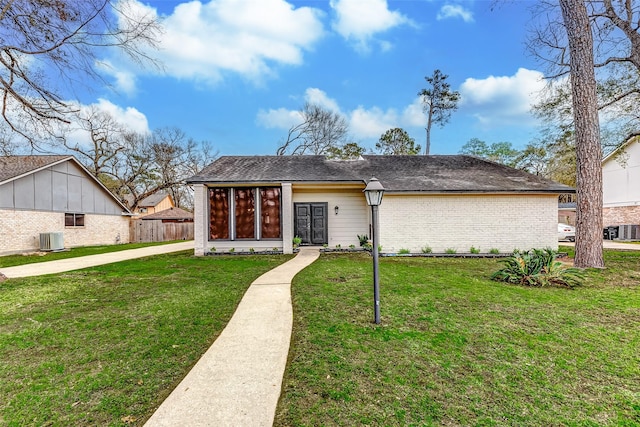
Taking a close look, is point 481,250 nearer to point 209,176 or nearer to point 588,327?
point 588,327

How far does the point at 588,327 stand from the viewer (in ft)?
12.4

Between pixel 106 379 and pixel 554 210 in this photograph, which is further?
pixel 554 210

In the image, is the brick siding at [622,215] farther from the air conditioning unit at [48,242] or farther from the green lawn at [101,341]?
the air conditioning unit at [48,242]

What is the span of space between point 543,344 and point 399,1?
11.3 metres

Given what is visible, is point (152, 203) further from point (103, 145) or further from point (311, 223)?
point (311, 223)

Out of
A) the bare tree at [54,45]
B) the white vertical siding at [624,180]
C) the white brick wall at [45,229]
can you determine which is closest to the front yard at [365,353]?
the bare tree at [54,45]

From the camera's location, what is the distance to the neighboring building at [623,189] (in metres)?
18.7

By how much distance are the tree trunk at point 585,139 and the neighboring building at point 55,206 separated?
59.2ft

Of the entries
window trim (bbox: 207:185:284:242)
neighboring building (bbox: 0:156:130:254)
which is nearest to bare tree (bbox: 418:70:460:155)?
window trim (bbox: 207:185:284:242)

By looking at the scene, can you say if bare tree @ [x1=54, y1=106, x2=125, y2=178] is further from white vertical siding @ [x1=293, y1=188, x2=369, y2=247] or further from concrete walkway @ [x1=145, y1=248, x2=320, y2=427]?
concrete walkway @ [x1=145, y1=248, x2=320, y2=427]

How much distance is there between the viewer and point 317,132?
28.5 metres

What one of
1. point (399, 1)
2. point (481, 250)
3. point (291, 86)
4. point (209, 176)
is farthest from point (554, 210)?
point (291, 86)

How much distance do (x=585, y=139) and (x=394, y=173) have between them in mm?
6128

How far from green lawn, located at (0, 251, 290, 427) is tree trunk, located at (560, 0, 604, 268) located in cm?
926
